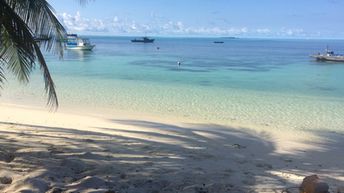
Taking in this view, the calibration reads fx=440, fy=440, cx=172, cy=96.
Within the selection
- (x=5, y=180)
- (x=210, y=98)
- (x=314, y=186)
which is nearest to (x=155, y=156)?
(x=5, y=180)

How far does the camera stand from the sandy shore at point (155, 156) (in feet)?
18.5

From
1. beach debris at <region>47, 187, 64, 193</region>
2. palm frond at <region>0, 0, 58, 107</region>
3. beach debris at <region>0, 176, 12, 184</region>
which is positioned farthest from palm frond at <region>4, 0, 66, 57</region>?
beach debris at <region>47, 187, 64, 193</region>

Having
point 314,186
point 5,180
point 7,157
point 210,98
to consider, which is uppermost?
point 314,186

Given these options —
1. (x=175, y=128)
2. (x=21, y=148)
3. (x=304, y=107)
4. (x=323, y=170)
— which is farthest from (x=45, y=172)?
(x=304, y=107)

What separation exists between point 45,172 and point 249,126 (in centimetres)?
761

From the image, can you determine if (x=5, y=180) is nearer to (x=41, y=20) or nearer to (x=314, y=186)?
(x=41, y=20)

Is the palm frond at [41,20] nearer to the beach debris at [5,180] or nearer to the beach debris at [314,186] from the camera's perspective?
the beach debris at [5,180]

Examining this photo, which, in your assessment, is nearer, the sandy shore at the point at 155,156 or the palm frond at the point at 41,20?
the sandy shore at the point at 155,156

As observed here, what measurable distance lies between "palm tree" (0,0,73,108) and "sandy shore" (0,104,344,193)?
147cm

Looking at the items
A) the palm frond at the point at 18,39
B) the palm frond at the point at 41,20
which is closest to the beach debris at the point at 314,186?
the palm frond at the point at 18,39

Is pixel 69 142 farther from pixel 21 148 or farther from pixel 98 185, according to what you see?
pixel 98 185

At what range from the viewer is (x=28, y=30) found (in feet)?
21.1

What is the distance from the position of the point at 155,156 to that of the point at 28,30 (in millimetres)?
2968

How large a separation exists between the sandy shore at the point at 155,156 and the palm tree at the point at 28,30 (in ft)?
4.83
